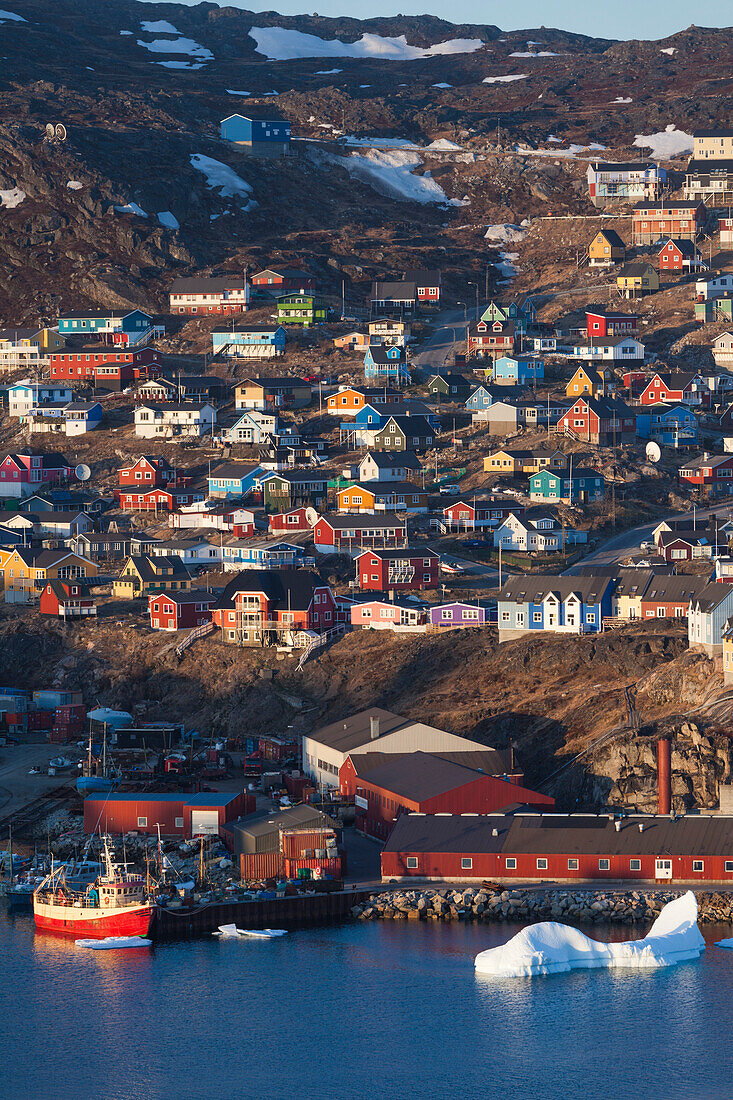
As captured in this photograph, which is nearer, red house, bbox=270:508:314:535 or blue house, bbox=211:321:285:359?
red house, bbox=270:508:314:535

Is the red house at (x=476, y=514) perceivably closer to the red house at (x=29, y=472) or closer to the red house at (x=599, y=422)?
the red house at (x=599, y=422)

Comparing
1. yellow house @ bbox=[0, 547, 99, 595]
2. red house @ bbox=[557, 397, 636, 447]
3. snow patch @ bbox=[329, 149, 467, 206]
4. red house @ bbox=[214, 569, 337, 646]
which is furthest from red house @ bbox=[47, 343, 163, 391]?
snow patch @ bbox=[329, 149, 467, 206]

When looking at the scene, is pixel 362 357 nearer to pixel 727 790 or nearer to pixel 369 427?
pixel 369 427

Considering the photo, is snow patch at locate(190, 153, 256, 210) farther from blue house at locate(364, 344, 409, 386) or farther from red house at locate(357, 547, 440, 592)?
red house at locate(357, 547, 440, 592)

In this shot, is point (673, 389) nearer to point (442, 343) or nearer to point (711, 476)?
point (711, 476)

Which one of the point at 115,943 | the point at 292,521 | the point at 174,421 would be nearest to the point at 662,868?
the point at 115,943

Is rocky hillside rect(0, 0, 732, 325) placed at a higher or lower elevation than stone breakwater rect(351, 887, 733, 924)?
higher
